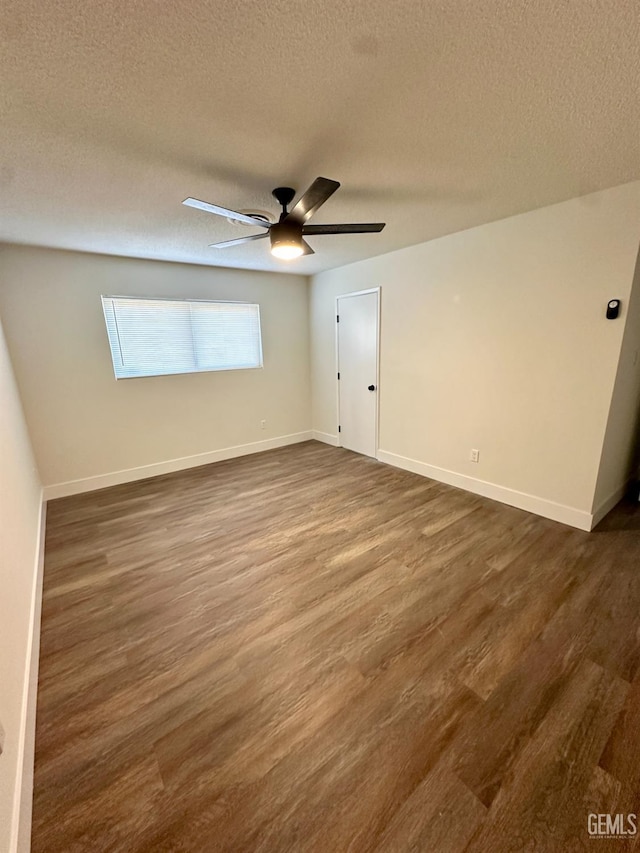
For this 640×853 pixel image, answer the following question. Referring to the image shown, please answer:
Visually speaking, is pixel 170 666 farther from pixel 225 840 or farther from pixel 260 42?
pixel 260 42

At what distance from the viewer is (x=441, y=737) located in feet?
4.28

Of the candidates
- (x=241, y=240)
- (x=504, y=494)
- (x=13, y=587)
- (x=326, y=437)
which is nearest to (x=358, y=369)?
(x=326, y=437)

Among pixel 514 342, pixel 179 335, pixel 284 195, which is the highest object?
pixel 284 195

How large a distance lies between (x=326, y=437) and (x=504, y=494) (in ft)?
8.60

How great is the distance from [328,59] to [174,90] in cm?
60

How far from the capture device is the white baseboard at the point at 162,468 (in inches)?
141

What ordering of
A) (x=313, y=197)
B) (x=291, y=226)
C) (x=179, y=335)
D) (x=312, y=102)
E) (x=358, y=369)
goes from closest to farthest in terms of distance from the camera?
(x=312, y=102), (x=313, y=197), (x=291, y=226), (x=179, y=335), (x=358, y=369)

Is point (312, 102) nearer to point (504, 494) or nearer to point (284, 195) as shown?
point (284, 195)

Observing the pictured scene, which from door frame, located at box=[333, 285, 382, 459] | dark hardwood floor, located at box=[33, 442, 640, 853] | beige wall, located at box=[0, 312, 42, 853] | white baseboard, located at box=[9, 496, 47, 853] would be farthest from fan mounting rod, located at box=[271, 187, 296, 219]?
white baseboard, located at box=[9, 496, 47, 853]

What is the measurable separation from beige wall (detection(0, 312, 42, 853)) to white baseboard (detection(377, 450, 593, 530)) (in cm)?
337

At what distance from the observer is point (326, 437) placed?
5.12 m

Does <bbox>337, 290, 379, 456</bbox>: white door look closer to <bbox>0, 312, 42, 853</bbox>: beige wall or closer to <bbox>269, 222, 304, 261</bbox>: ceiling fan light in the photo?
<bbox>269, 222, 304, 261</bbox>: ceiling fan light

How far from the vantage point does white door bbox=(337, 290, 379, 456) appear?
161 inches

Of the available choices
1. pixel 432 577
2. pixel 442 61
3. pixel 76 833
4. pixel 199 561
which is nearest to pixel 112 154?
pixel 442 61
